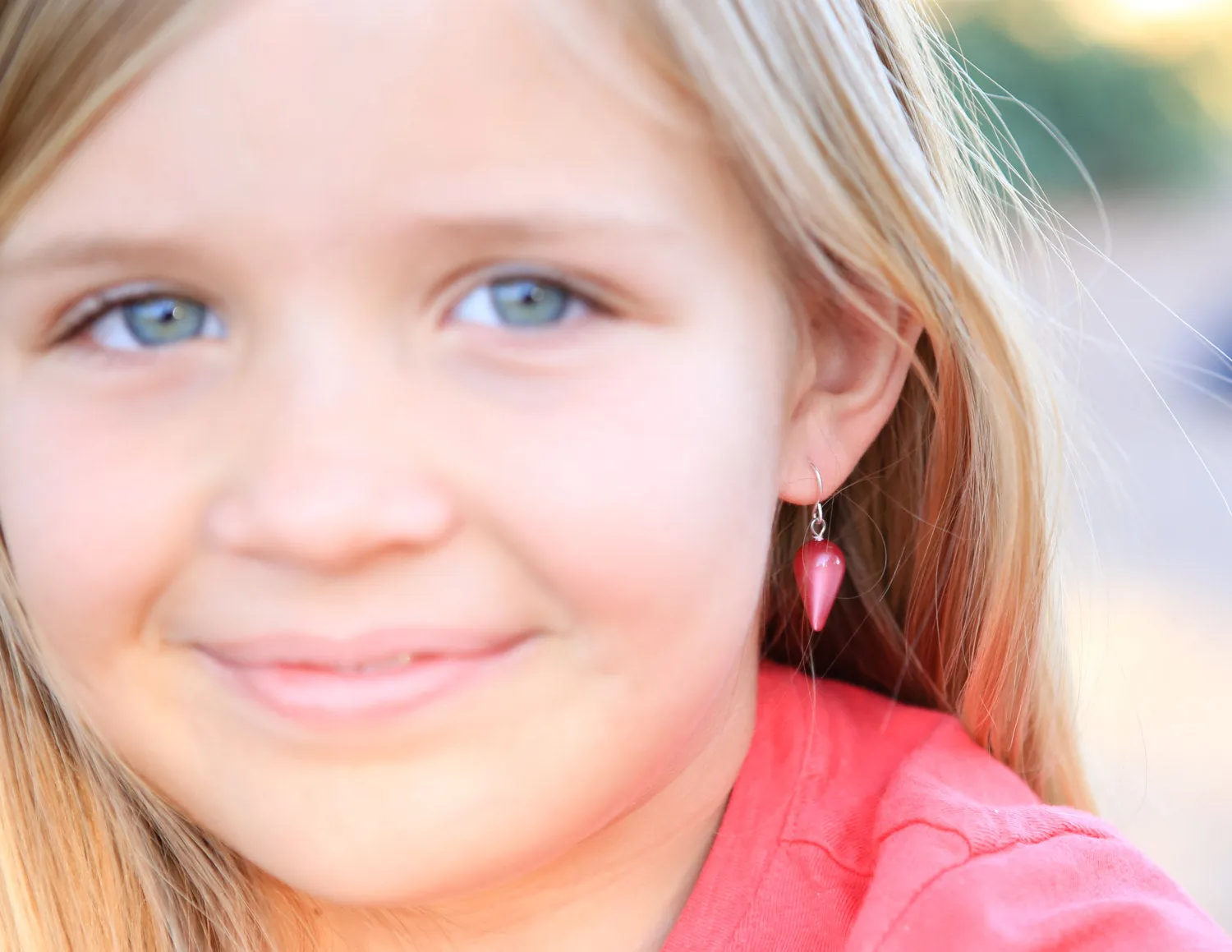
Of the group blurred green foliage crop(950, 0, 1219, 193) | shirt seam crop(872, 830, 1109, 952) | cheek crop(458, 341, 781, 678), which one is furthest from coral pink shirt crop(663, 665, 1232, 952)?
blurred green foliage crop(950, 0, 1219, 193)

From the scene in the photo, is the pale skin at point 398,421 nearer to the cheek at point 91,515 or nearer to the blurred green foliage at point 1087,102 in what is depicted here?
the cheek at point 91,515

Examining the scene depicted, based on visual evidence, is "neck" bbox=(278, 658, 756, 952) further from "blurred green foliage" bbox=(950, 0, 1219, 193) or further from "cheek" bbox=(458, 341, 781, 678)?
"blurred green foliage" bbox=(950, 0, 1219, 193)

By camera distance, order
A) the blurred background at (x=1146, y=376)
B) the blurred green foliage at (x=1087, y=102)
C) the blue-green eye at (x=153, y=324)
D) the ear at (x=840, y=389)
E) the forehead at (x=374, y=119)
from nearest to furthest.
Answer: the forehead at (x=374, y=119) → the blue-green eye at (x=153, y=324) → the ear at (x=840, y=389) → the blurred background at (x=1146, y=376) → the blurred green foliage at (x=1087, y=102)

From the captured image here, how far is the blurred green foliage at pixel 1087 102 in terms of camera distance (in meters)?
5.04

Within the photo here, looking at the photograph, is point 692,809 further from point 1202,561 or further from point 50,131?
point 1202,561

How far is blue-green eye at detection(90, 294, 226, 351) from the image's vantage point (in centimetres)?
89

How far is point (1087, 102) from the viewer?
5.41 meters

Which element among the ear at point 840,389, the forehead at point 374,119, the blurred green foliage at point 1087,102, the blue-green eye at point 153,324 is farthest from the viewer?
the blurred green foliage at point 1087,102

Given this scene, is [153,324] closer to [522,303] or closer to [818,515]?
[522,303]

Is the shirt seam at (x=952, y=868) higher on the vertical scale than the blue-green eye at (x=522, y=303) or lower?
lower

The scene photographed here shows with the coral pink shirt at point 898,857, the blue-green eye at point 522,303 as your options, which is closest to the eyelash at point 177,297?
the blue-green eye at point 522,303

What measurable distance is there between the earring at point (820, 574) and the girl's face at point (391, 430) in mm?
206

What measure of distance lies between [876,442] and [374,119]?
1.98 ft

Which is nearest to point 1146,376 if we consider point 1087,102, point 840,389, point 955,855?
point 840,389
